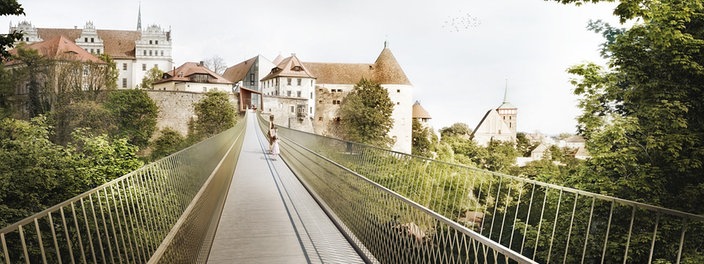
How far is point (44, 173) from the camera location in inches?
668

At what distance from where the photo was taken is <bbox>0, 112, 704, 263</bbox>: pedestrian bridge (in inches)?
100

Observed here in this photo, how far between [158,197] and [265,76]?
247 feet

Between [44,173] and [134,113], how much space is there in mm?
39338

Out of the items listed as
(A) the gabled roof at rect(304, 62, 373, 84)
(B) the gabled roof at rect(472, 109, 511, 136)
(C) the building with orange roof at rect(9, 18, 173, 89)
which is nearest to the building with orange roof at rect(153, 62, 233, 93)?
(C) the building with orange roof at rect(9, 18, 173, 89)

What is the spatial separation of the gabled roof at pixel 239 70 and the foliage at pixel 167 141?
87.3ft

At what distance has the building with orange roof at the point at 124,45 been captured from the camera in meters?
80.1

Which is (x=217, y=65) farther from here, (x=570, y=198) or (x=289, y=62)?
(x=570, y=198)

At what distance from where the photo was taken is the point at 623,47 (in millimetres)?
15492

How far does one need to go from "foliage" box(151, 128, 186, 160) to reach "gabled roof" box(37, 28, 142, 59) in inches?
1298

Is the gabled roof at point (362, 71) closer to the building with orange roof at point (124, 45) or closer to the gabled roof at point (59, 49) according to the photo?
the building with orange roof at point (124, 45)

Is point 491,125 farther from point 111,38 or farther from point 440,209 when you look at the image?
point 440,209

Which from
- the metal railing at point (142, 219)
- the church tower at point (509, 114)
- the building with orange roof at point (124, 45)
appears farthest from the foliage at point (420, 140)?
the metal railing at point (142, 219)

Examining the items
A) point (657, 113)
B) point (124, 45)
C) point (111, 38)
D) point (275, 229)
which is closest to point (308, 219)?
point (275, 229)

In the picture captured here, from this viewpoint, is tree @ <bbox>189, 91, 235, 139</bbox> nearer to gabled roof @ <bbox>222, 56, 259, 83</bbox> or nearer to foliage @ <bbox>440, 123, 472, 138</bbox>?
gabled roof @ <bbox>222, 56, 259, 83</bbox>
